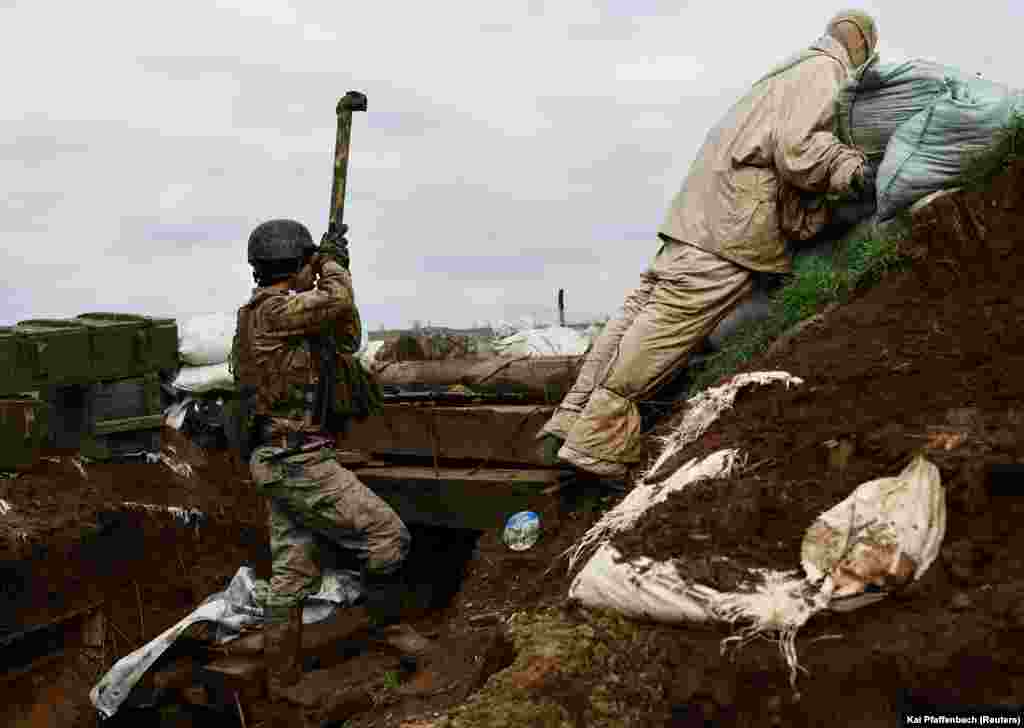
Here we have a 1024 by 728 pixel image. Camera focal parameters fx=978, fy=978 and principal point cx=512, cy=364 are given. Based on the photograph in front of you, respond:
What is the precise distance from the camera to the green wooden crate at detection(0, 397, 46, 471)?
24.5 ft

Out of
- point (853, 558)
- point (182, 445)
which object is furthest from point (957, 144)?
point (182, 445)

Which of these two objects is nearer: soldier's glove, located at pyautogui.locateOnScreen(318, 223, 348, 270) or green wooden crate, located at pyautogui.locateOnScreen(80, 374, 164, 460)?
soldier's glove, located at pyautogui.locateOnScreen(318, 223, 348, 270)

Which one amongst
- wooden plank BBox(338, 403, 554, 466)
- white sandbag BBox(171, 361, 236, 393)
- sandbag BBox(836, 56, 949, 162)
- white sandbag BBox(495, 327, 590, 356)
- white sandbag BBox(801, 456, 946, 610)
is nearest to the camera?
white sandbag BBox(801, 456, 946, 610)

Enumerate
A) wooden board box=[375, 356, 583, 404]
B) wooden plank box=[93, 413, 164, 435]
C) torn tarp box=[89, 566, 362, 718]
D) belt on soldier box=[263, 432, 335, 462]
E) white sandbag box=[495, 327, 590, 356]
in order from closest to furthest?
1. belt on soldier box=[263, 432, 335, 462]
2. torn tarp box=[89, 566, 362, 718]
3. wooden board box=[375, 356, 583, 404]
4. wooden plank box=[93, 413, 164, 435]
5. white sandbag box=[495, 327, 590, 356]

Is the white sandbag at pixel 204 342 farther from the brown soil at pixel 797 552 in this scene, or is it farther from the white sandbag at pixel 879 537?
the white sandbag at pixel 879 537

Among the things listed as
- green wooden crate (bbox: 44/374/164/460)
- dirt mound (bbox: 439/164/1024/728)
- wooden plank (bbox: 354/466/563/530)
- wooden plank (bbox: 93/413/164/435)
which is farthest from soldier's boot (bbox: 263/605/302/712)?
wooden plank (bbox: 93/413/164/435)

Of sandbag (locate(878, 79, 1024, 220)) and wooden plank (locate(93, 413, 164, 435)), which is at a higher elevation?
sandbag (locate(878, 79, 1024, 220))

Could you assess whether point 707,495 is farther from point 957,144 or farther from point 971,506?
point 957,144

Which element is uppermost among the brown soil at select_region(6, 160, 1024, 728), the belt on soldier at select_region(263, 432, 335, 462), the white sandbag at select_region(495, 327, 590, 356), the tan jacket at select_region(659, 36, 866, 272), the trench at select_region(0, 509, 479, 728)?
the tan jacket at select_region(659, 36, 866, 272)

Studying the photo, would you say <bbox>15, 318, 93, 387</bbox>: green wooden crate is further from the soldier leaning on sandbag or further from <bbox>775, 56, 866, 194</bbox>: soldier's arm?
<bbox>775, 56, 866, 194</bbox>: soldier's arm

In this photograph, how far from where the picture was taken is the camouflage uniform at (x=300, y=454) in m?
4.80

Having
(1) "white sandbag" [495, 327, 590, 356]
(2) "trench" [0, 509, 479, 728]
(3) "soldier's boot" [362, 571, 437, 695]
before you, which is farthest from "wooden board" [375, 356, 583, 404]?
(1) "white sandbag" [495, 327, 590, 356]

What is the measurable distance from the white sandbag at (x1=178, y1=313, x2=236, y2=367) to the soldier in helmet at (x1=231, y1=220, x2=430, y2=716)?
508 centimetres

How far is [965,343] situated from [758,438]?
778 millimetres
